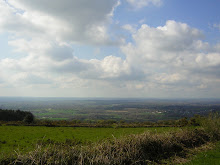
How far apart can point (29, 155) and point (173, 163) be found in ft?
23.7

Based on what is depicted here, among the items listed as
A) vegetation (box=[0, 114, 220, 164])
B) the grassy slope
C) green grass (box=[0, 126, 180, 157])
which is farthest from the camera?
the grassy slope

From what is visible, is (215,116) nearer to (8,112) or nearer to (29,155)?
(29,155)

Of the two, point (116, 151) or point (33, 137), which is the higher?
point (116, 151)

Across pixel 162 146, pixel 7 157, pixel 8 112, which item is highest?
pixel 7 157

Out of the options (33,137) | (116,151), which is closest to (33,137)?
(33,137)

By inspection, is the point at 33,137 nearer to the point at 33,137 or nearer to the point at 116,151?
the point at 33,137

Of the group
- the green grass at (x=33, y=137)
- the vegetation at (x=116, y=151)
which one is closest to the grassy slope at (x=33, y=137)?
the green grass at (x=33, y=137)

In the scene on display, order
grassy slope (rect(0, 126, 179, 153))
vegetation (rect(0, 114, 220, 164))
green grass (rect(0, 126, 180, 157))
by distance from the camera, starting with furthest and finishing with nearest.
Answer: grassy slope (rect(0, 126, 179, 153))
green grass (rect(0, 126, 180, 157))
vegetation (rect(0, 114, 220, 164))

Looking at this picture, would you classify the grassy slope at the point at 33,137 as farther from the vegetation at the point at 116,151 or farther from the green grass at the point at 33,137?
the vegetation at the point at 116,151

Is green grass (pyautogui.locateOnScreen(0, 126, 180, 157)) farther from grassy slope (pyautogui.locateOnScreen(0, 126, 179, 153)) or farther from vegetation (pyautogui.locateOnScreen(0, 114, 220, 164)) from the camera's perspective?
vegetation (pyautogui.locateOnScreen(0, 114, 220, 164))

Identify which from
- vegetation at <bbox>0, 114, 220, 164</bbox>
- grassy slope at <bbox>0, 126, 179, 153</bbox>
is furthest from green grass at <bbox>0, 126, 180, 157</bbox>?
vegetation at <bbox>0, 114, 220, 164</bbox>

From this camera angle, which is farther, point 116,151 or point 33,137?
point 33,137

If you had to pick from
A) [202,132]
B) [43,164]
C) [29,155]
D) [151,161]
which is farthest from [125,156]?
[202,132]

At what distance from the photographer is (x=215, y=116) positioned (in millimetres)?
15227
